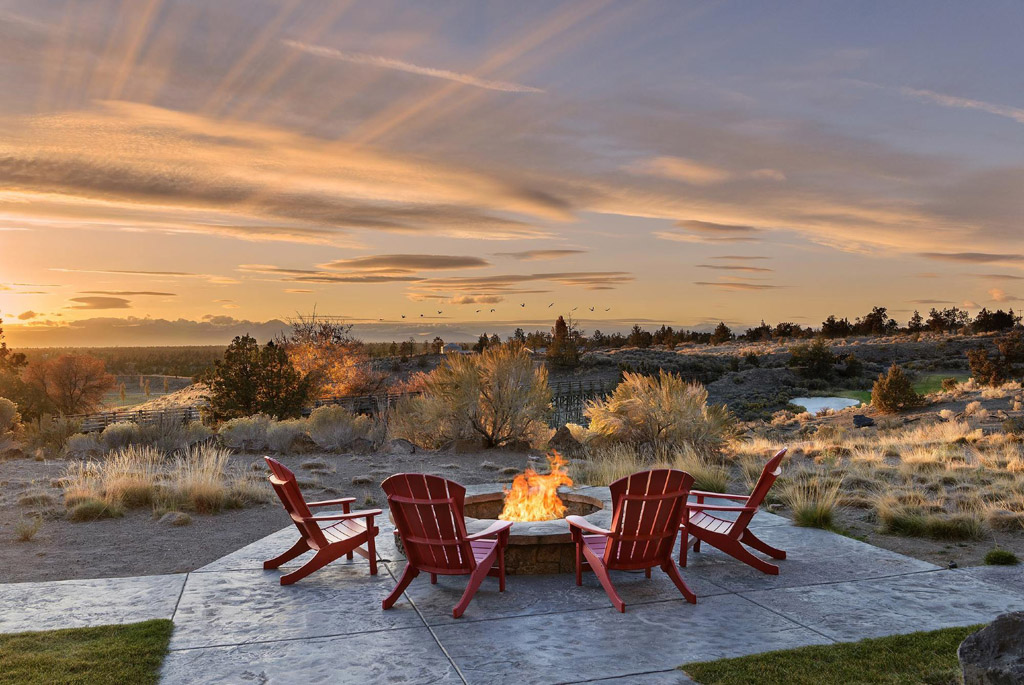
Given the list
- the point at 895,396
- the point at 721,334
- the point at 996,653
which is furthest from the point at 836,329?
the point at 996,653

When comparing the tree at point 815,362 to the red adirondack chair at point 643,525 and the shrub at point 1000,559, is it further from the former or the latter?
the red adirondack chair at point 643,525

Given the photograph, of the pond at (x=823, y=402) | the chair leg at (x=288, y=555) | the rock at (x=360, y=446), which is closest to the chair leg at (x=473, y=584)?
the chair leg at (x=288, y=555)

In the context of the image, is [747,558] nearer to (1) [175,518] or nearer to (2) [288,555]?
(2) [288,555]

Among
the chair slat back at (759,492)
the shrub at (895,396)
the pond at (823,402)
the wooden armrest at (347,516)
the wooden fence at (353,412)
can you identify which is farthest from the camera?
the pond at (823,402)

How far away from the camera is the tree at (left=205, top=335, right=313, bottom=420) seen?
831 inches

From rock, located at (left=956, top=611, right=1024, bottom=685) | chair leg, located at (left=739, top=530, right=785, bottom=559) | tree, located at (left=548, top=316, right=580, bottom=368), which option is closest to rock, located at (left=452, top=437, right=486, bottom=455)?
chair leg, located at (left=739, top=530, right=785, bottom=559)

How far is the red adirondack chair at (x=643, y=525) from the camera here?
6.23 m

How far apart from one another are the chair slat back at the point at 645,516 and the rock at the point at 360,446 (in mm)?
11237

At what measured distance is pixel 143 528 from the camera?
9789mm

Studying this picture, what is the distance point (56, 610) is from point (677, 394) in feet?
37.6

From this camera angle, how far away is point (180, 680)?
4.89 metres

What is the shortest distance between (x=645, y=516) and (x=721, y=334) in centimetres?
6462

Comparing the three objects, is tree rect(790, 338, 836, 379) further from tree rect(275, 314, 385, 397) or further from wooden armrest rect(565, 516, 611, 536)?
wooden armrest rect(565, 516, 611, 536)

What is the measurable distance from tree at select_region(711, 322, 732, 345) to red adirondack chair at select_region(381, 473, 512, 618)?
209 feet
